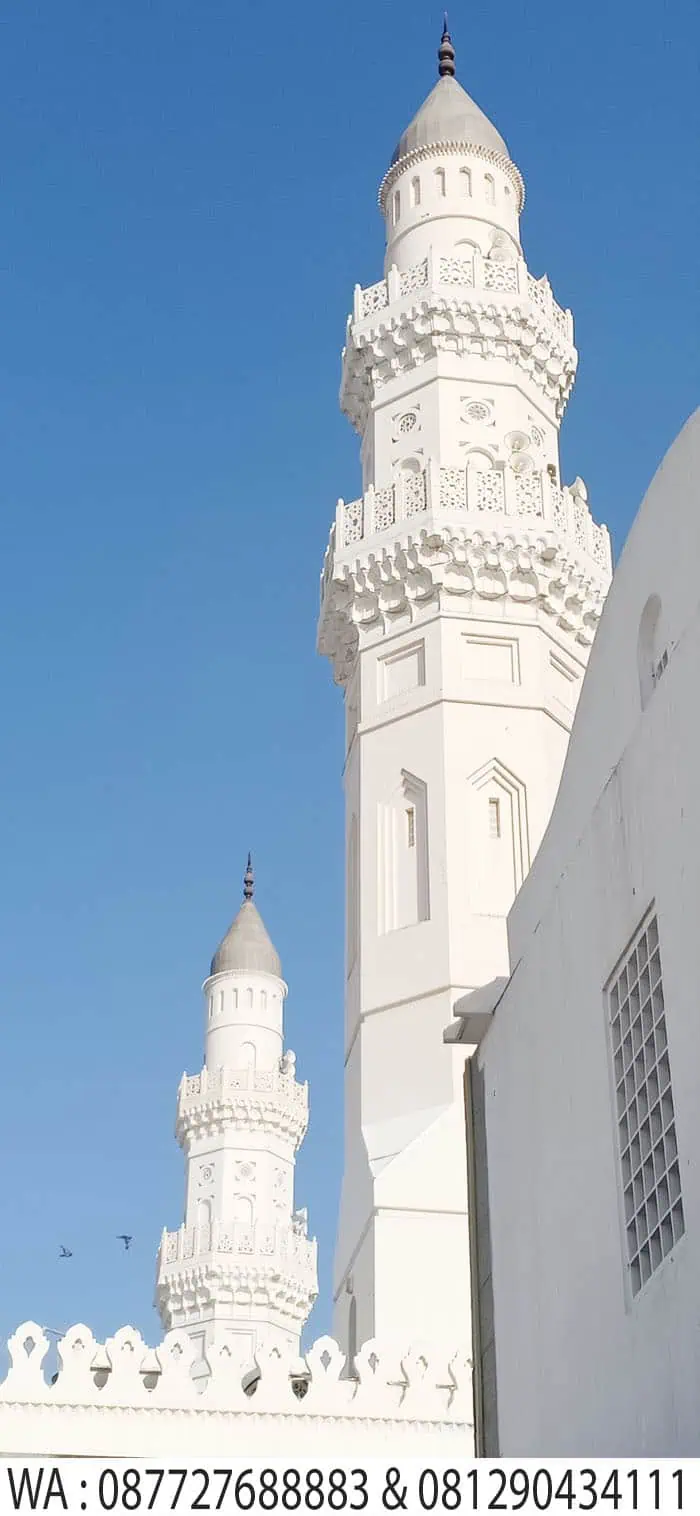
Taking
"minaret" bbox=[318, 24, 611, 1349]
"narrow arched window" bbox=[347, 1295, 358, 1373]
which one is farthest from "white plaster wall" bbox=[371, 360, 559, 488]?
"narrow arched window" bbox=[347, 1295, 358, 1373]

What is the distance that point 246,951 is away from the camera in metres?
34.4

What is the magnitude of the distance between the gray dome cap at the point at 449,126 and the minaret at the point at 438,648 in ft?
0.13

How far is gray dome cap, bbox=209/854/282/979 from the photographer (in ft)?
113

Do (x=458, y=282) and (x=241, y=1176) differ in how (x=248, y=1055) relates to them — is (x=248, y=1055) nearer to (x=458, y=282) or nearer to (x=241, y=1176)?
(x=241, y=1176)

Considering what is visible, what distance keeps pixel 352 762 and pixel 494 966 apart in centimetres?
329

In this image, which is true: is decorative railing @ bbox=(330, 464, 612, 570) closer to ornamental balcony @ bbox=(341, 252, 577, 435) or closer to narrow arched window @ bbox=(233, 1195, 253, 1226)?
ornamental balcony @ bbox=(341, 252, 577, 435)

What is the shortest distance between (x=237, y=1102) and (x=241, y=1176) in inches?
57.8

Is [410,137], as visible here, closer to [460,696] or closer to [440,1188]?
[460,696]

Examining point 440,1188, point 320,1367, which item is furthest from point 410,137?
point 320,1367

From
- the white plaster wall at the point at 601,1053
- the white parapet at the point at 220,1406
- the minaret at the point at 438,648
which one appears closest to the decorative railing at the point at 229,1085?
the minaret at the point at 438,648

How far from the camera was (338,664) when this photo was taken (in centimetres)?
1972

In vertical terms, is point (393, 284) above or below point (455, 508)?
above

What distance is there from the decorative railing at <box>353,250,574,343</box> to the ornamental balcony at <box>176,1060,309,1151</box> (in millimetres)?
16361

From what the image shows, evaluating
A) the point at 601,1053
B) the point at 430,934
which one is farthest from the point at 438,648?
the point at 601,1053
